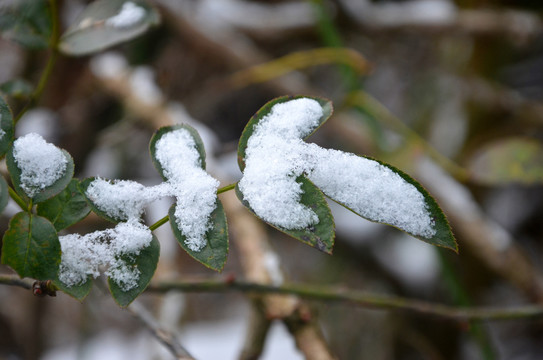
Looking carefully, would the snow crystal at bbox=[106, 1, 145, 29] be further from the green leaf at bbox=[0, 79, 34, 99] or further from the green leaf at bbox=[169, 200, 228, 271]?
the green leaf at bbox=[169, 200, 228, 271]

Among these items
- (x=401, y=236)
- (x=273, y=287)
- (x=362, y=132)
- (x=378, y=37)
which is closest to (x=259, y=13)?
(x=378, y=37)

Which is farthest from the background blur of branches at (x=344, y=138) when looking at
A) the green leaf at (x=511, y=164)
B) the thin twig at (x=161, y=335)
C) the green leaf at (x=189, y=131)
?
the green leaf at (x=189, y=131)

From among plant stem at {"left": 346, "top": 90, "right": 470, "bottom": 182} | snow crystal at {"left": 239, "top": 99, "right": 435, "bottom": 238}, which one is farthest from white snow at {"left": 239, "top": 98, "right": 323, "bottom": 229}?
plant stem at {"left": 346, "top": 90, "right": 470, "bottom": 182}

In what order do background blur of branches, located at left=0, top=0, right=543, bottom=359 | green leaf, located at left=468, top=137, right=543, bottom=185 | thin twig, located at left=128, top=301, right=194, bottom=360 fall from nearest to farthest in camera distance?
thin twig, located at left=128, top=301, right=194, bottom=360, green leaf, located at left=468, top=137, right=543, bottom=185, background blur of branches, located at left=0, top=0, right=543, bottom=359

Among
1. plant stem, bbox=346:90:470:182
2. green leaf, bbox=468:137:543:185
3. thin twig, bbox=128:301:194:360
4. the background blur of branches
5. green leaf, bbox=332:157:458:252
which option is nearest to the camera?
green leaf, bbox=332:157:458:252

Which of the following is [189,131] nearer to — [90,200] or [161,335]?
[90,200]

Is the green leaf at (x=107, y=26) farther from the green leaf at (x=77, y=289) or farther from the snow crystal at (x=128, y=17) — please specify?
the green leaf at (x=77, y=289)

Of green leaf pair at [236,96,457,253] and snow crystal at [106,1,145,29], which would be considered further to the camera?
snow crystal at [106,1,145,29]
